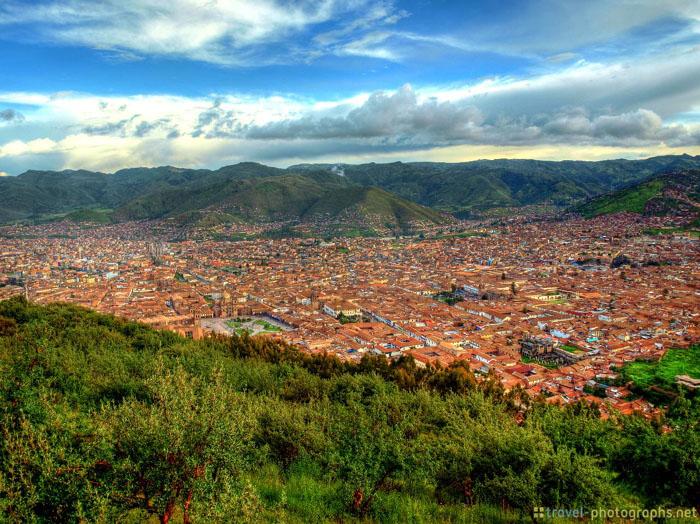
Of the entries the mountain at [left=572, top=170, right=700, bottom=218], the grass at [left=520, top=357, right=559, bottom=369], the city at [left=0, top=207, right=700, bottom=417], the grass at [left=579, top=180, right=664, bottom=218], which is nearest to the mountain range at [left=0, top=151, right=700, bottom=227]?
the city at [left=0, top=207, right=700, bottom=417]

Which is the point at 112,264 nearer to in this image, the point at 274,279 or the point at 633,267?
the point at 274,279

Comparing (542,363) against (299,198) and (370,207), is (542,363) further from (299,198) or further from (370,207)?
(299,198)

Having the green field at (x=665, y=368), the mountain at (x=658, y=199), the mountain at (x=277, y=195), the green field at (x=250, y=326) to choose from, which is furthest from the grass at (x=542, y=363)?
the mountain at (x=277, y=195)

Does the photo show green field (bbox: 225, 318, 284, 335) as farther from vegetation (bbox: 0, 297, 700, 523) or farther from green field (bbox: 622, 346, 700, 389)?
green field (bbox: 622, 346, 700, 389)

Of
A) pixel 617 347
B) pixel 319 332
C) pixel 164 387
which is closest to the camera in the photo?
pixel 164 387

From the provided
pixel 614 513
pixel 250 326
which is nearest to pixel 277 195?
pixel 250 326

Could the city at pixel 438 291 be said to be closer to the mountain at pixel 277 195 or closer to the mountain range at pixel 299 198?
the mountain range at pixel 299 198

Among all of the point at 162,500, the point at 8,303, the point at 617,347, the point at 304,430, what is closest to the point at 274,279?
the point at 8,303
